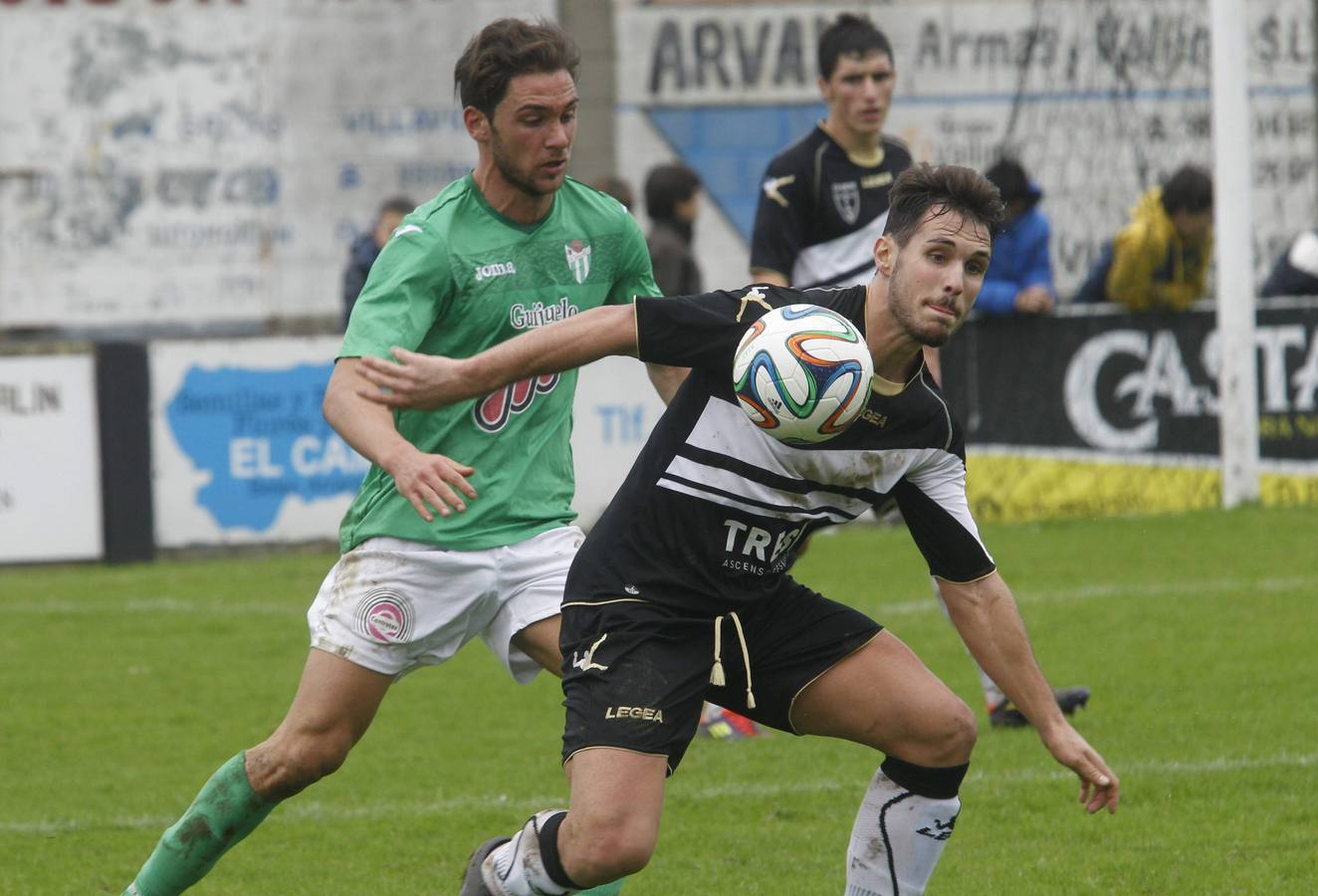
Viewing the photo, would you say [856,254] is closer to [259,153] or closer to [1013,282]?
[1013,282]

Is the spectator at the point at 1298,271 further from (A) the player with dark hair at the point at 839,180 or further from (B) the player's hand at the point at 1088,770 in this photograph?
(B) the player's hand at the point at 1088,770

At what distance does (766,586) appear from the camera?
15.3 feet

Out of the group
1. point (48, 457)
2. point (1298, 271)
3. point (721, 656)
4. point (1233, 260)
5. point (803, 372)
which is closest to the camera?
point (803, 372)

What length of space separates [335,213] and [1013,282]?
7905 millimetres

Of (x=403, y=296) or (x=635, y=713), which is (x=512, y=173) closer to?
(x=403, y=296)

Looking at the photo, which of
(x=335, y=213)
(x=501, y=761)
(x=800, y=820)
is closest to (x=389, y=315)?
(x=800, y=820)

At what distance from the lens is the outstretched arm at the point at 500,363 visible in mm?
4250

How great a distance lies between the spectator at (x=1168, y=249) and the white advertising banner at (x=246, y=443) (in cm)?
511

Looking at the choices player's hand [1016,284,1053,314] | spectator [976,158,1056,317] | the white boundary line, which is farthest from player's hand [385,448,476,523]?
player's hand [1016,284,1053,314]

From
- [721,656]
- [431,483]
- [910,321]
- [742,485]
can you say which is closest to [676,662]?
[721,656]

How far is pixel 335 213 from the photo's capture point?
18.2 m

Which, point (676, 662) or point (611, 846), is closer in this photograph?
point (611, 846)

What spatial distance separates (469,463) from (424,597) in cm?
38

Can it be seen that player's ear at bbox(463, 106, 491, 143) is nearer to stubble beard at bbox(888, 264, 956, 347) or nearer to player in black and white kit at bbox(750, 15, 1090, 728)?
stubble beard at bbox(888, 264, 956, 347)
